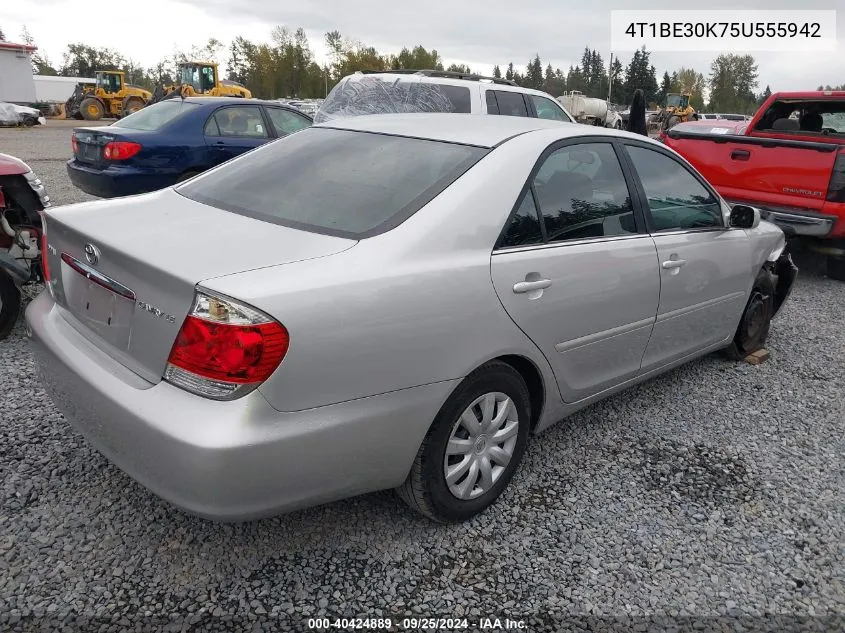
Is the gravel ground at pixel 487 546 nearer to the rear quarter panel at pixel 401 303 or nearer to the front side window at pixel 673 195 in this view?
the rear quarter panel at pixel 401 303

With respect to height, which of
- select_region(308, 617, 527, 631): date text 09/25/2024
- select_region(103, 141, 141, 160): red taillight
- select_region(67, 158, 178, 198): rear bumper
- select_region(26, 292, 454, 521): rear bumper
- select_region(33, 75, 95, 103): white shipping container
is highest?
select_region(33, 75, 95, 103): white shipping container

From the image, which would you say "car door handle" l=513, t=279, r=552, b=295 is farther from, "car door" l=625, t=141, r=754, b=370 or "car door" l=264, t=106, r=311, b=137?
"car door" l=264, t=106, r=311, b=137

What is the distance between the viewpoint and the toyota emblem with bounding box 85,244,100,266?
227 cm

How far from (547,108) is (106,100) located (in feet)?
106

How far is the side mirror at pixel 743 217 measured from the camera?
3801 millimetres

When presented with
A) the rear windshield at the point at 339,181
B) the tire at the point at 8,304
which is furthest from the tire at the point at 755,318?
the tire at the point at 8,304

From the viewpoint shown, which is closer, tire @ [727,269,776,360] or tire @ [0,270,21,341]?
tire @ [0,270,21,341]

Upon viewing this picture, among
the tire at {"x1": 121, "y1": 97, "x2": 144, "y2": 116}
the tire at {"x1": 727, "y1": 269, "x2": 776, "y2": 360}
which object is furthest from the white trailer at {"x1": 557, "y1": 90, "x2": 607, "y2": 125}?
the tire at {"x1": 727, "y1": 269, "x2": 776, "y2": 360}

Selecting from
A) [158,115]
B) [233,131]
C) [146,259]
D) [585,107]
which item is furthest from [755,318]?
[585,107]

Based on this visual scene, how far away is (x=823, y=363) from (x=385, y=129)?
363 cm

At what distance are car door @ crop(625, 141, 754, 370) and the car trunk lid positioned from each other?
1.87 meters

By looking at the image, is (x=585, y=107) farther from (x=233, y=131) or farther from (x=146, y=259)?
(x=146, y=259)

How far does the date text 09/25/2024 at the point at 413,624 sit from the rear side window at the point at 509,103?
655cm

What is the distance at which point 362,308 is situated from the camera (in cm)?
205
